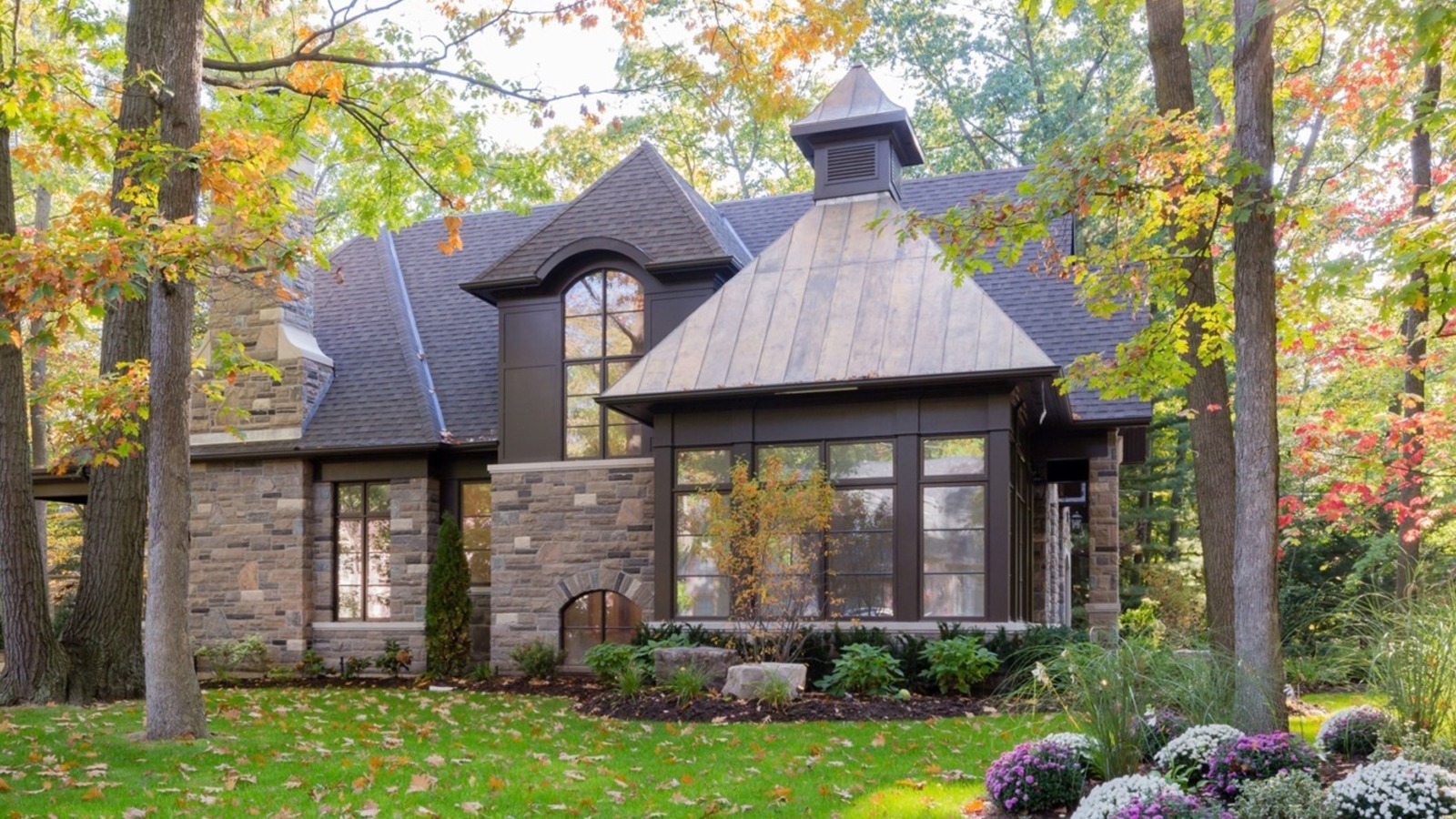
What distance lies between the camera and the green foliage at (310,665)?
51.8 ft

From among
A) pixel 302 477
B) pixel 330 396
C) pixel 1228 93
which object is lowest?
pixel 302 477

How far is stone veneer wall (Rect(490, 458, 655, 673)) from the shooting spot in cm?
1465

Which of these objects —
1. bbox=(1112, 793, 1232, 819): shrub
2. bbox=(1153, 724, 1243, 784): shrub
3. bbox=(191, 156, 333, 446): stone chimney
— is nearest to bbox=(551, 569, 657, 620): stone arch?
bbox=(191, 156, 333, 446): stone chimney

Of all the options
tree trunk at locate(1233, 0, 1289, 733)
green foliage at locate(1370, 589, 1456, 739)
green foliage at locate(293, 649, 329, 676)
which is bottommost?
green foliage at locate(293, 649, 329, 676)

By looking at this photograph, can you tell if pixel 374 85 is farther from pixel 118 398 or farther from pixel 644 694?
pixel 644 694

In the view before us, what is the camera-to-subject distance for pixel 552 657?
14602 millimetres

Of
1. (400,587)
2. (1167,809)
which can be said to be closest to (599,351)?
(400,587)

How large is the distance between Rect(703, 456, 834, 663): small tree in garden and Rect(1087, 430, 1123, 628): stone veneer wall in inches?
169

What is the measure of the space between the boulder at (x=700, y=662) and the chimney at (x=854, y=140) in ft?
19.5

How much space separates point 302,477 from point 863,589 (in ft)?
25.6

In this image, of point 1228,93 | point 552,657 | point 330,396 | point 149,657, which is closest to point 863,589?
point 552,657

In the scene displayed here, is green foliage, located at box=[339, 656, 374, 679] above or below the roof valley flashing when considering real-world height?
below

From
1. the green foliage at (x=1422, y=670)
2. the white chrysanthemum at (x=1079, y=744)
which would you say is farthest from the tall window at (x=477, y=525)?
Result: the green foliage at (x=1422, y=670)

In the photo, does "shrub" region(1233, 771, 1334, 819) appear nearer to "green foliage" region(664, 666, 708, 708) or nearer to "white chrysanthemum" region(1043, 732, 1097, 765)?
"white chrysanthemum" region(1043, 732, 1097, 765)
